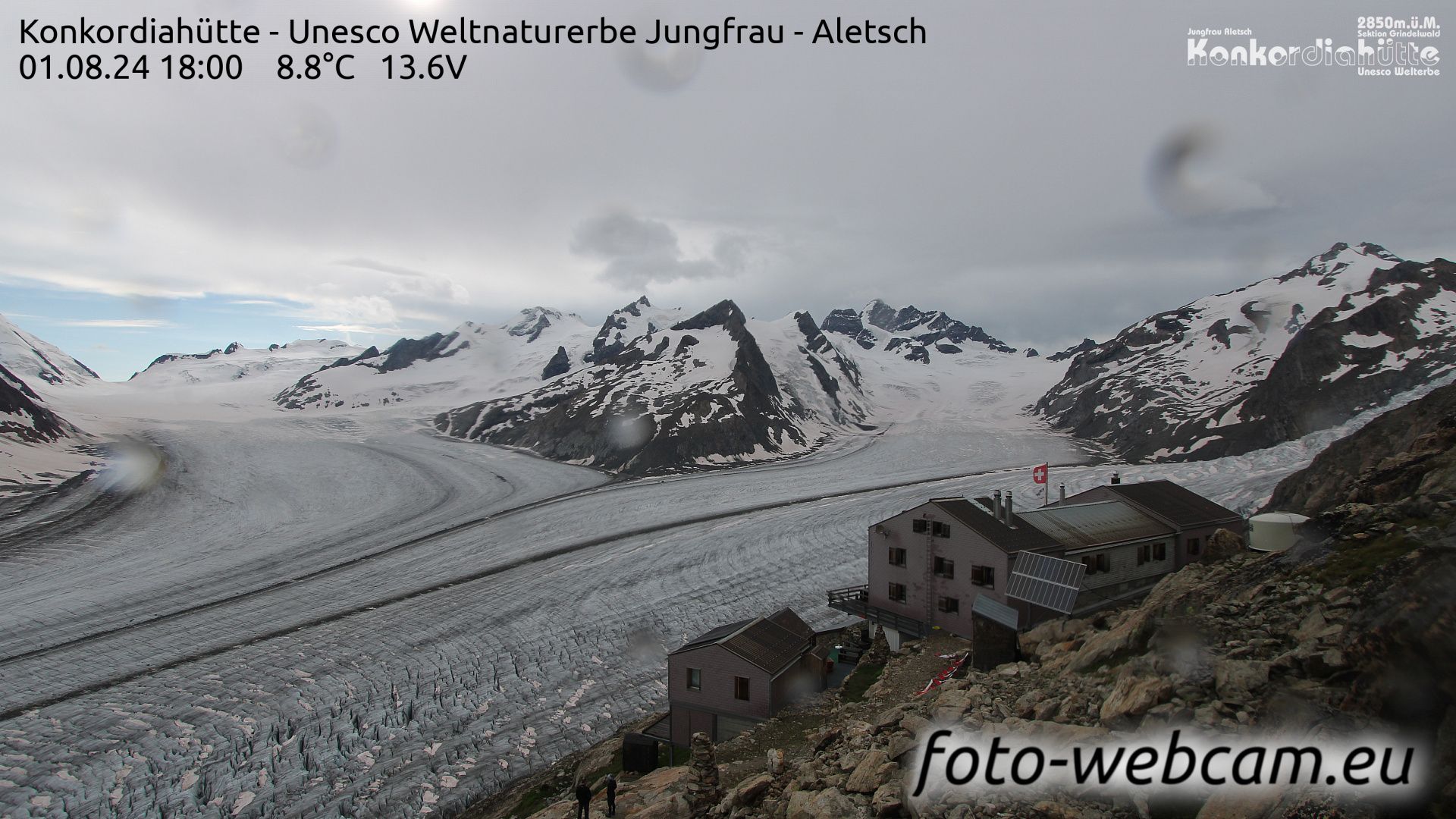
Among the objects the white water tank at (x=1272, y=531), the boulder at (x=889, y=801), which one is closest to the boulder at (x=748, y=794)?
the boulder at (x=889, y=801)

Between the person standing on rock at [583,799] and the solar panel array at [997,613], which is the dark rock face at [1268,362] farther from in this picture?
the person standing on rock at [583,799]

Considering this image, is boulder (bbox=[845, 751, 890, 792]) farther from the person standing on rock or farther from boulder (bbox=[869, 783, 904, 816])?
the person standing on rock

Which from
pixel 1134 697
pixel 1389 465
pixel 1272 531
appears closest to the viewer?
pixel 1134 697

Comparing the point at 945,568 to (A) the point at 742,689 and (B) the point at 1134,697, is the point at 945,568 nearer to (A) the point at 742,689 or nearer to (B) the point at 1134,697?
(A) the point at 742,689

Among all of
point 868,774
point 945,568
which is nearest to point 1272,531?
point 945,568

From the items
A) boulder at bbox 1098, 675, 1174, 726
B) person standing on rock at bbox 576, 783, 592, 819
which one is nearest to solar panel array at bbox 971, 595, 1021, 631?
boulder at bbox 1098, 675, 1174, 726

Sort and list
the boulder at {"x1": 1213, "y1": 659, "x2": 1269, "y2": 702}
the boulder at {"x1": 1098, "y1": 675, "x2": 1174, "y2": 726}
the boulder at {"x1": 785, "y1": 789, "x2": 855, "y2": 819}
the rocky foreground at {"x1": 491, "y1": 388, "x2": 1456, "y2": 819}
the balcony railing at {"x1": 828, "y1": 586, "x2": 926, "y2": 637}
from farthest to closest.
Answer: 1. the balcony railing at {"x1": 828, "y1": 586, "x2": 926, "y2": 637}
2. the boulder at {"x1": 785, "y1": 789, "x2": 855, "y2": 819}
3. the boulder at {"x1": 1098, "y1": 675, "x2": 1174, "y2": 726}
4. the boulder at {"x1": 1213, "y1": 659, "x2": 1269, "y2": 702}
5. the rocky foreground at {"x1": 491, "y1": 388, "x2": 1456, "y2": 819}

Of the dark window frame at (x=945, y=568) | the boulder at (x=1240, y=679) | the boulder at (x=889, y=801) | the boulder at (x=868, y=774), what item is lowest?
the dark window frame at (x=945, y=568)
